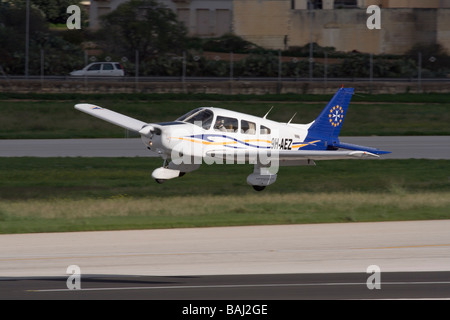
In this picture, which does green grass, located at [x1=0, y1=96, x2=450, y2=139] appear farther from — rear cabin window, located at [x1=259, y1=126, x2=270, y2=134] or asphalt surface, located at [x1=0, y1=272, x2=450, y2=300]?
asphalt surface, located at [x1=0, y1=272, x2=450, y2=300]

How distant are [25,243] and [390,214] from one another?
27.3ft

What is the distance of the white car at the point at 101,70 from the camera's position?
49.9 m

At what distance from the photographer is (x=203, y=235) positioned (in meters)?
14.5

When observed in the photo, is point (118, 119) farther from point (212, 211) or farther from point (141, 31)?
point (141, 31)

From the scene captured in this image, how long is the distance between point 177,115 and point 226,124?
19099 millimetres

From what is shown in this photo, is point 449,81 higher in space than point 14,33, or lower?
lower

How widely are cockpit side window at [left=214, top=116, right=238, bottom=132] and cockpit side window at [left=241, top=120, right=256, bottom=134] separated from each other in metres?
0.23

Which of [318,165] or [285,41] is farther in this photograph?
[285,41]

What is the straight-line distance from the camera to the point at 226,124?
67.7 ft

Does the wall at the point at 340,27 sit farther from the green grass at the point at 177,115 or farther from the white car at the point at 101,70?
the green grass at the point at 177,115

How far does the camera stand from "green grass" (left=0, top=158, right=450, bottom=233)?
16266 mm

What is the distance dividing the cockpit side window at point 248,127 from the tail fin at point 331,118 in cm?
217
